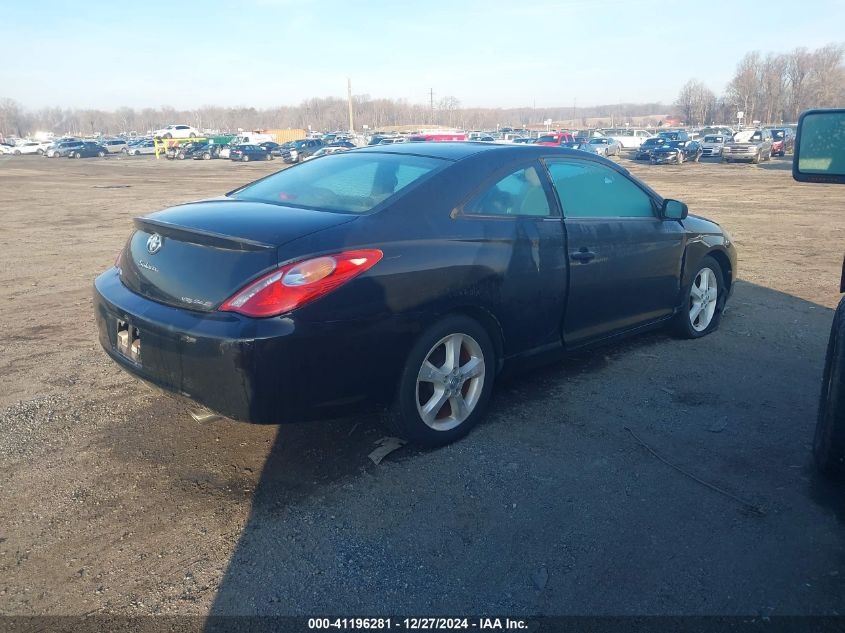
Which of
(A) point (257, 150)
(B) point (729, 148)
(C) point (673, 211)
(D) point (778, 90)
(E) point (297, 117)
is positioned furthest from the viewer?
(E) point (297, 117)

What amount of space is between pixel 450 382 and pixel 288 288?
1.06 metres

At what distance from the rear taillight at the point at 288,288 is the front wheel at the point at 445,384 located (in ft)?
1.99

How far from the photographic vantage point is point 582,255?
4.18 metres

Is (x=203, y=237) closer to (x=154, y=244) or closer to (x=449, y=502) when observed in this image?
(x=154, y=244)

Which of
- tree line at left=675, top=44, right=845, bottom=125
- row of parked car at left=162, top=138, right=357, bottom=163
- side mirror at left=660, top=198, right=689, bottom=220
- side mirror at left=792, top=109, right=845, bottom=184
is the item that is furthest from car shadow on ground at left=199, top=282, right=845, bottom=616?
tree line at left=675, top=44, right=845, bottom=125

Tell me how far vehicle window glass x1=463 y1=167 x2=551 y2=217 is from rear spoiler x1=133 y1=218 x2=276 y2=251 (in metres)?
1.18

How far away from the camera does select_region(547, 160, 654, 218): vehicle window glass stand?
427cm

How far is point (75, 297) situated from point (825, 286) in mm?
8012

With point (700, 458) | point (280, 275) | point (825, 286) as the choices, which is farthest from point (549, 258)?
point (825, 286)

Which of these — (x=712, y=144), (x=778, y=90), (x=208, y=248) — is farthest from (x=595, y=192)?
(x=778, y=90)

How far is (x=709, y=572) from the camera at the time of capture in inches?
104

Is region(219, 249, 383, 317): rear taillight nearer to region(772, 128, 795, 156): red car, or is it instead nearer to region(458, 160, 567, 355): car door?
region(458, 160, 567, 355): car door

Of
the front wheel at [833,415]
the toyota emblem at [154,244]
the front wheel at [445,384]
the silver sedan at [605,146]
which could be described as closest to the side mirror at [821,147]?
the front wheel at [833,415]

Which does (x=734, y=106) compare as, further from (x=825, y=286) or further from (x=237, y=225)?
(x=237, y=225)
